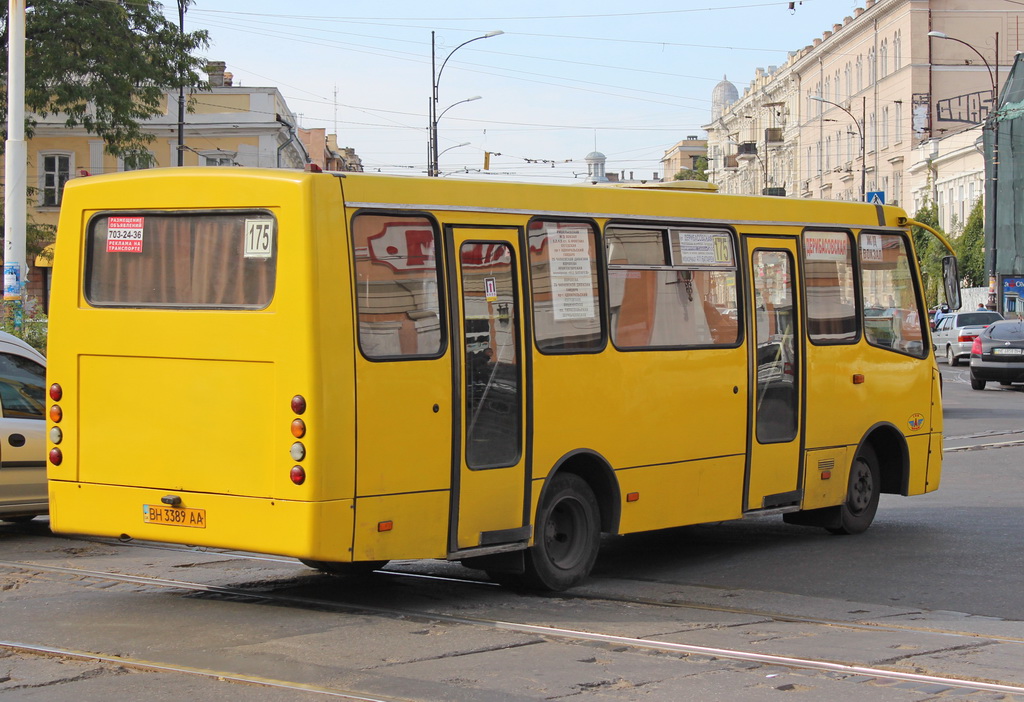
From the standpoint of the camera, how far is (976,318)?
44969 millimetres

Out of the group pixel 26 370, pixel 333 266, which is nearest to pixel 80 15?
pixel 26 370

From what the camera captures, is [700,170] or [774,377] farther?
[700,170]

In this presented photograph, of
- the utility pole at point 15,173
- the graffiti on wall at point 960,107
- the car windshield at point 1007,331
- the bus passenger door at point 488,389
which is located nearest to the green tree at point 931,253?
the graffiti on wall at point 960,107

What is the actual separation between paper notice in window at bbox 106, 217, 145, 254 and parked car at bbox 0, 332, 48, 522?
334 centimetres

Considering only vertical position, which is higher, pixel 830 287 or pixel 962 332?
pixel 830 287

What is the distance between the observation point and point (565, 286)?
923cm

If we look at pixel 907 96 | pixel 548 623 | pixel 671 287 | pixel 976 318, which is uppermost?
pixel 907 96

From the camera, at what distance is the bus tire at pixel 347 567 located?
9492 millimetres

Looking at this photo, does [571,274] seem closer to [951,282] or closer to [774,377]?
[774,377]

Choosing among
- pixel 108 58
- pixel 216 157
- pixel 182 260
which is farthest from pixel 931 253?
pixel 182 260

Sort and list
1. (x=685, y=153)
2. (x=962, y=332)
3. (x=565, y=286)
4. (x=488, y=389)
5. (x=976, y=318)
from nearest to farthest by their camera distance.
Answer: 1. (x=488, y=389)
2. (x=565, y=286)
3. (x=962, y=332)
4. (x=976, y=318)
5. (x=685, y=153)

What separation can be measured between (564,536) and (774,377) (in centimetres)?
244

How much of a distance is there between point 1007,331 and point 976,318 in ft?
42.8

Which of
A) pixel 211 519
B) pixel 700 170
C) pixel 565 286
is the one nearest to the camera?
pixel 211 519
